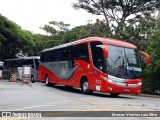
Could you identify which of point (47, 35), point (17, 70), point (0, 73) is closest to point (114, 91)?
point (0, 73)

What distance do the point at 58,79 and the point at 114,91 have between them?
7.78 m

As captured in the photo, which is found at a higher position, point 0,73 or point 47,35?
point 47,35

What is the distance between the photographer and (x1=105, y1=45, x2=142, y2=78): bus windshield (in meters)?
19.0

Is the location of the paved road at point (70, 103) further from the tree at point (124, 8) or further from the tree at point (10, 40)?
the tree at point (10, 40)

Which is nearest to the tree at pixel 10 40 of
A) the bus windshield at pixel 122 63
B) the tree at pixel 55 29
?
the tree at pixel 55 29

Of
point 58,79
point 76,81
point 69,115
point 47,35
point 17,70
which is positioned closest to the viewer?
point 69,115

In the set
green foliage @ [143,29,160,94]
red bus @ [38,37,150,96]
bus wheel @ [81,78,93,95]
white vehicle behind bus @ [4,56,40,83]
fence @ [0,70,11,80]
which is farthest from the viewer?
fence @ [0,70,11,80]

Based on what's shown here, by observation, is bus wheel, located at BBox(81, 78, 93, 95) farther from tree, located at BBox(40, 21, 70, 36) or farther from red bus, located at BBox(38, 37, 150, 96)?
tree, located at BBox(40, 21, 70, 36)

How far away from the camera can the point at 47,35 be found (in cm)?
6347

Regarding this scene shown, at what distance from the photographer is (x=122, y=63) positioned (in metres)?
19.3

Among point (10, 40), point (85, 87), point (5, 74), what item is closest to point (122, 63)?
point (85, 87)

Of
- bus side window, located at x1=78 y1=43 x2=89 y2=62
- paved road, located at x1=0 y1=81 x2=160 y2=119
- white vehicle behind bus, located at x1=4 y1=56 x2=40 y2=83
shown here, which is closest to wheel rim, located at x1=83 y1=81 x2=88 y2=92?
bus side window, located at x1=78 y1=43 x2=89 y2=62

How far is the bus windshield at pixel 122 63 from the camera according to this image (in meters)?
19.0

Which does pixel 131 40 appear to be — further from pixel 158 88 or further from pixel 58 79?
pixel 58 79
